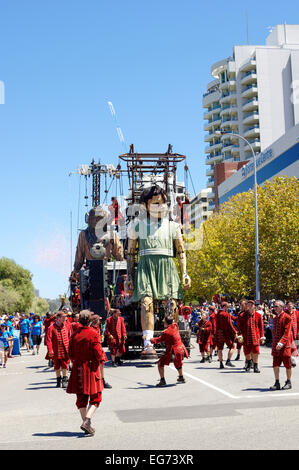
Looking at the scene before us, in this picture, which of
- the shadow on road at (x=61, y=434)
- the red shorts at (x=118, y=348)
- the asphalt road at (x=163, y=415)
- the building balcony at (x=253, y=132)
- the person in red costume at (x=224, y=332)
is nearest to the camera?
the asphalt road at (x=163, y=415)

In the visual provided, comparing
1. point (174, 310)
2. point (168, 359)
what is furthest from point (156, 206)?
point (168, 359)

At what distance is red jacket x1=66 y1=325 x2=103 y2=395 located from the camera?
7883mm

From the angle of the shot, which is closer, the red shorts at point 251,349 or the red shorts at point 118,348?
the red shorts at point 251,349

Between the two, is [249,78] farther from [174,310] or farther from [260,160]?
[174,310]

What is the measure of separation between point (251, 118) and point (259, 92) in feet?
12.0

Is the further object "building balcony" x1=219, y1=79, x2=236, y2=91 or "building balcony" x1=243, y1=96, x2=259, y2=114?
"building balcony" x1=219, y1=79, x2=236, y2=91

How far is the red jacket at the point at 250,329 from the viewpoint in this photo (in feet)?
46.6

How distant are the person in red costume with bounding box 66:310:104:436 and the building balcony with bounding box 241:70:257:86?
83044mm

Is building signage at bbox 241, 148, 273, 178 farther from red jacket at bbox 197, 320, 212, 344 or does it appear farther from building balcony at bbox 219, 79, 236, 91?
red jacket at bbox 197, 320, 212, 344

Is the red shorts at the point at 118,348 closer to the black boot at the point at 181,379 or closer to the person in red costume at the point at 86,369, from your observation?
the black boot at the point at 181,379

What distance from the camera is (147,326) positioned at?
49.6 feet

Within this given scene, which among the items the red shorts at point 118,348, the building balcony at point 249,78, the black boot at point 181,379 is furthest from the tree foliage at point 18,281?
the black boot at point 181,379

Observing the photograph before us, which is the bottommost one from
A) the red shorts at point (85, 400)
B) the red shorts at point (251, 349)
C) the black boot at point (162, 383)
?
the black boot at point (162, 383)

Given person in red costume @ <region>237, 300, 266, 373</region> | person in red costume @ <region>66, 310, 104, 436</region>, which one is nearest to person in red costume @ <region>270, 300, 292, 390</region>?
person in red costume @ <region>237, 300, 266, 373</region>
